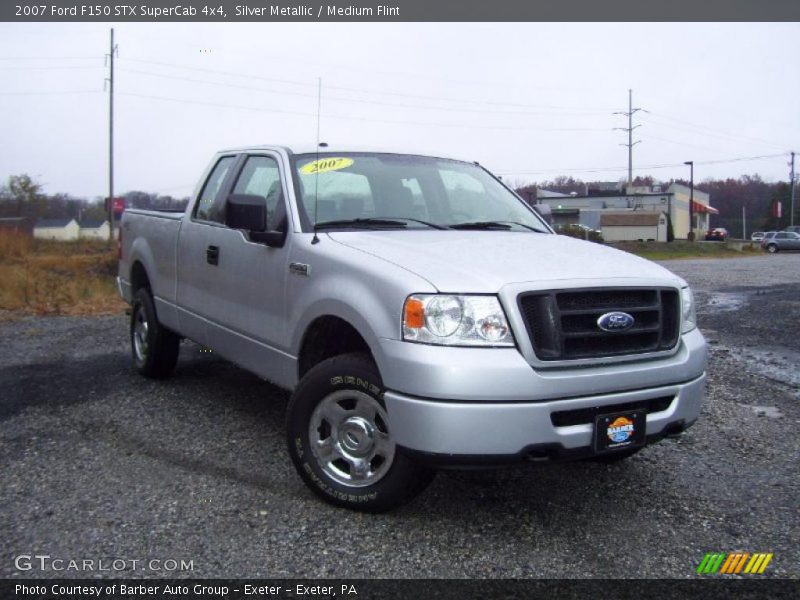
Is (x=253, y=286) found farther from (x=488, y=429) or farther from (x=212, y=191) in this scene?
(x=488, y=429)

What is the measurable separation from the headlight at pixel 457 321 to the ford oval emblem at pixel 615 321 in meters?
0.45

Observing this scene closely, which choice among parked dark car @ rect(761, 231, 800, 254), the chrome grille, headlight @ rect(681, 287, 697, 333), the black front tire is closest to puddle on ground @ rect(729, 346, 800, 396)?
headlight @ rect(681, 287, 697, 333)

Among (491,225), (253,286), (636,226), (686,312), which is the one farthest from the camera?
(636,226)

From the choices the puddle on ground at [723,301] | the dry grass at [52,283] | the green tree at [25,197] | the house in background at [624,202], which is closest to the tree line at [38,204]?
the green tree at [25,197]

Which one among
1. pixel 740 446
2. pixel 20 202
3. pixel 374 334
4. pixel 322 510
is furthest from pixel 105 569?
pixel 20 202

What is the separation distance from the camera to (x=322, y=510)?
3549mm

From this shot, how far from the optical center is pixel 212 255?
498 centimetres

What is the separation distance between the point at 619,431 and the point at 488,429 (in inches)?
24.9

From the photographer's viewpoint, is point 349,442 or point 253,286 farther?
point 253,286

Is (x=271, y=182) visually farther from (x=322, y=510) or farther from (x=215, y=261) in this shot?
(x=322, y=510)

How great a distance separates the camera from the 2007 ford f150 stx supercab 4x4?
9.96 ft

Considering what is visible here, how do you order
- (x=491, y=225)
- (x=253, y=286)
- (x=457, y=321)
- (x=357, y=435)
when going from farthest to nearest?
(x=491, y=225)
(x=253, y=286)
(x=357, y=435)
(x=457, y=321)

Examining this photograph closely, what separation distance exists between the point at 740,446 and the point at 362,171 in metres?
2.91

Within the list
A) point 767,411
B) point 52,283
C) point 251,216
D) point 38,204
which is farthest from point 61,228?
point 767,411
